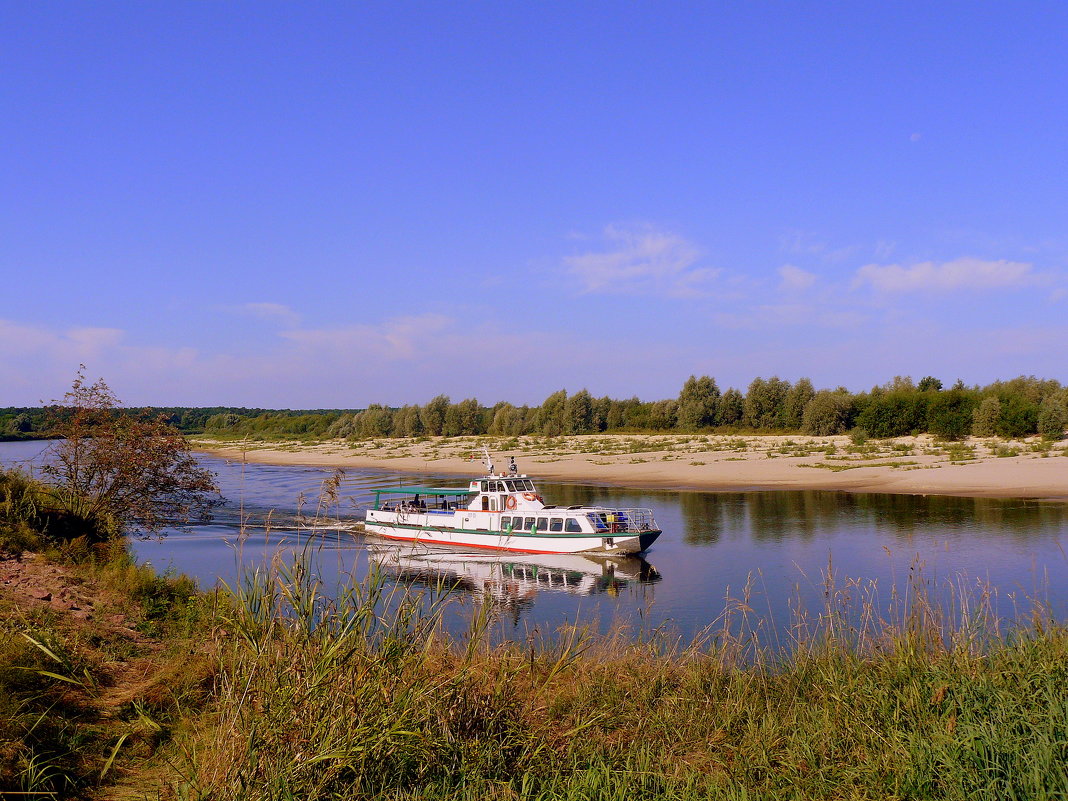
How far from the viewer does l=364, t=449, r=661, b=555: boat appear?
28.1m

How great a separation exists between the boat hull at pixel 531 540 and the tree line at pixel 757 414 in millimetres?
44045

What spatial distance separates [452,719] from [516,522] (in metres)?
23.9

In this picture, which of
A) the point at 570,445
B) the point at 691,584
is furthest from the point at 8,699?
the point at 570,445

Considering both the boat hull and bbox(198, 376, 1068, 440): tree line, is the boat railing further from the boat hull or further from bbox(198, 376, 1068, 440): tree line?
bbox(198, 376, 1068, 440): tree line

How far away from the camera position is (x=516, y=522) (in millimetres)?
30031

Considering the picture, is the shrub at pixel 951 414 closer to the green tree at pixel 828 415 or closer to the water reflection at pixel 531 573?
the green tree at pixel 828 415

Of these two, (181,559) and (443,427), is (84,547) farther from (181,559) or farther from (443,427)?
(443,427)

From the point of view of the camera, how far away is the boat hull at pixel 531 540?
27531mm

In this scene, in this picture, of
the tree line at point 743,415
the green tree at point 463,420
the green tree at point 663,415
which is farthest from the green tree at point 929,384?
the green tree at point 463,420

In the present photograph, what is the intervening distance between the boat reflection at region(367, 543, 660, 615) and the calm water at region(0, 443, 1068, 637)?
0.23ft

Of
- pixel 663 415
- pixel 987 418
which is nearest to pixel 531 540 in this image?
pixel 987 418

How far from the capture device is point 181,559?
28.2 metres

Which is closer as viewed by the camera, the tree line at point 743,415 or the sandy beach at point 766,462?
the sandy beach at point 766,462

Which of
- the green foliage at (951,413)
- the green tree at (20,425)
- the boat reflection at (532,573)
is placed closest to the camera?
the boat reflection at (532,573)
